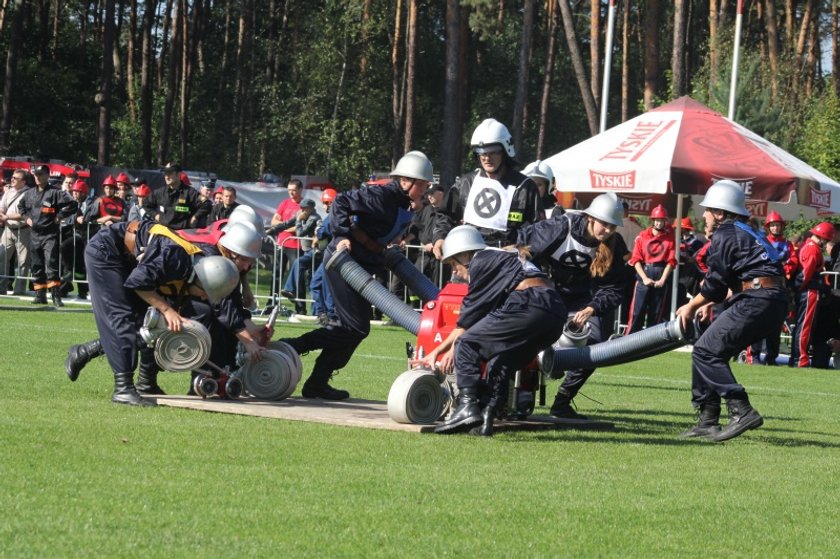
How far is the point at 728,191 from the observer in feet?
34.0

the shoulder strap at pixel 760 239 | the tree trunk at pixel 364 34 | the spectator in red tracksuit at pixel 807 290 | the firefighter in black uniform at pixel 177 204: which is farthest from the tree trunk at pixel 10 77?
the shoulder strap at pixel 760 239

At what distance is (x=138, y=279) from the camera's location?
9.90m

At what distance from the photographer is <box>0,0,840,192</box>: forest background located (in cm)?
4319

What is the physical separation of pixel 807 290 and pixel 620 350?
10.5 metres

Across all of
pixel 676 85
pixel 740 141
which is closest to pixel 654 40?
pixel 676 85

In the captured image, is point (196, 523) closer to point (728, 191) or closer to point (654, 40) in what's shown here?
point (728, 191)

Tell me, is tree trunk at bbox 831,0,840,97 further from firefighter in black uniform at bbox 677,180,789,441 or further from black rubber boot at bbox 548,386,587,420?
firefighter in black uniform at bbox 677,180,789,441

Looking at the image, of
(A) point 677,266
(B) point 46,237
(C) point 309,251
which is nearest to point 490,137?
(A) point 677,266

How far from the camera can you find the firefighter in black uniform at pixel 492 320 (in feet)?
31.2

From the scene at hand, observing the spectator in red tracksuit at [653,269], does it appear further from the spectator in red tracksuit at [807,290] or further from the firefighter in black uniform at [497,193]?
the firefighter in black uniform at [497,193]

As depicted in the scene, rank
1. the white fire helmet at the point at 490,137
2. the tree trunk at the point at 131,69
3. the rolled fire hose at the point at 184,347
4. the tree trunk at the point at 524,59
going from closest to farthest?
the rolled fire hose at the point at 184,347
the white fire helmet at the point at 490,137
the tree trunk at the point at 524,59
the tree trunk at the point at 131,69

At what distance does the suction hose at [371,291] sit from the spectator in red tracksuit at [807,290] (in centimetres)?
1052

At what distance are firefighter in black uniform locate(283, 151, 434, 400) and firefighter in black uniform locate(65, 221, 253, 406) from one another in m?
1.24

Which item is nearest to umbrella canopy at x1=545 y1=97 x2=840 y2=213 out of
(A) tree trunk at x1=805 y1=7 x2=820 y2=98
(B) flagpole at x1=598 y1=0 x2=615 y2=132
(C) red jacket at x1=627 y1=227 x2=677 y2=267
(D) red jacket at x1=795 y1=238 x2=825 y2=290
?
(D) red jacket at x1=795 y1=238 x2=825 y2=290
